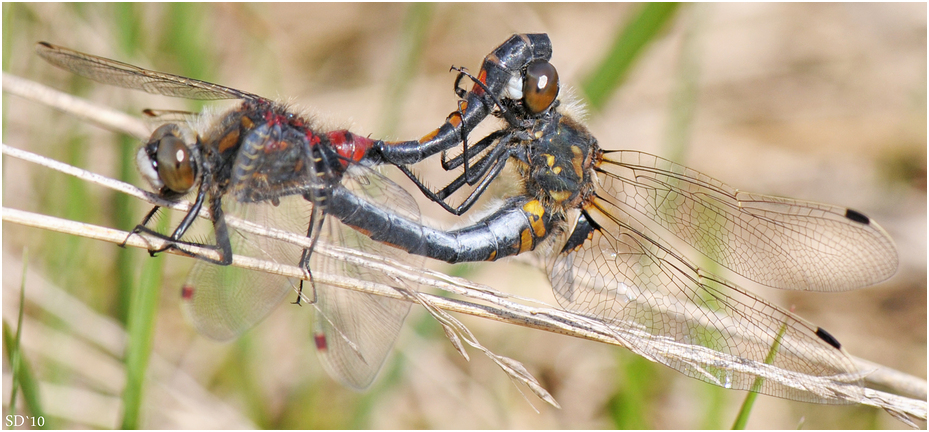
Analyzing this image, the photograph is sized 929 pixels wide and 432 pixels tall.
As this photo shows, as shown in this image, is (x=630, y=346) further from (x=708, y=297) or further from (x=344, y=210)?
(x=344, y=210)

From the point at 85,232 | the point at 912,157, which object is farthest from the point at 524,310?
the point at 912,157

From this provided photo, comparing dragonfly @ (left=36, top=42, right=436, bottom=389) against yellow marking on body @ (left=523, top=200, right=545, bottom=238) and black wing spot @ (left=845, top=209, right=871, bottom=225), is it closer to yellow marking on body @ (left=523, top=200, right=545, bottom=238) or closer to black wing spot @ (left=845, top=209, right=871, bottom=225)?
yellow marking on body @ (left=523, top=200, right=545, bottom=238)

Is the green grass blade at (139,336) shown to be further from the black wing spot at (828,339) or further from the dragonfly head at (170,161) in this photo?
the black wing spot at (828,339)

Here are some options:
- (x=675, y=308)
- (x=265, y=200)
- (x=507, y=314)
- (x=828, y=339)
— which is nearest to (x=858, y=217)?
(x=828, y=339)

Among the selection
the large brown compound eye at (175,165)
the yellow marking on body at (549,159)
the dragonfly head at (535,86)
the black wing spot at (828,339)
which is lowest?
the black wing spot at (828,339)

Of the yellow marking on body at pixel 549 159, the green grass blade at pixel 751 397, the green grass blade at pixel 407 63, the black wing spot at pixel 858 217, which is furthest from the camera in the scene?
the green grass blade at pixel 407 63

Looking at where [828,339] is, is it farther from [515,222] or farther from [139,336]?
[139,336]

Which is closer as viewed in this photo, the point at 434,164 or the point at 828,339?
the point at 828,339

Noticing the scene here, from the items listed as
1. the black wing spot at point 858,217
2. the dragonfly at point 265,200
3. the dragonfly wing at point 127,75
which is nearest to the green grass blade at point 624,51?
the black wing spot at point 858,217
